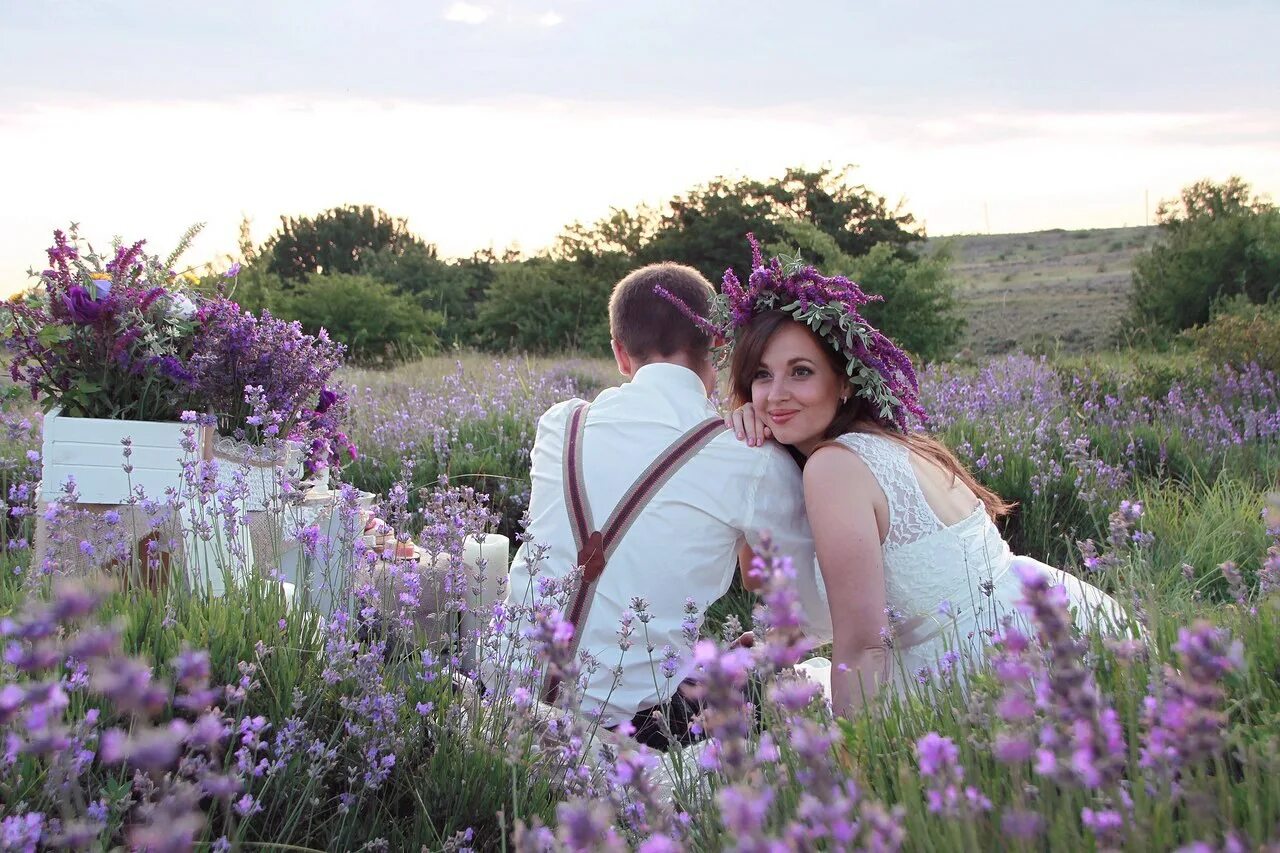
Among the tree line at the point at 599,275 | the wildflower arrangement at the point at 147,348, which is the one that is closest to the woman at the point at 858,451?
the wildflower arrangement at the point at 147,348

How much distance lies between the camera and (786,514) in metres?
3.51

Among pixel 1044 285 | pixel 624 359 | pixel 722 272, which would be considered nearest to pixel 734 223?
pixel 722 272

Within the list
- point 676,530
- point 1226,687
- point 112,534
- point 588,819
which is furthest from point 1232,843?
point 112,534

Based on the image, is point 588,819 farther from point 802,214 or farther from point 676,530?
point 802,214

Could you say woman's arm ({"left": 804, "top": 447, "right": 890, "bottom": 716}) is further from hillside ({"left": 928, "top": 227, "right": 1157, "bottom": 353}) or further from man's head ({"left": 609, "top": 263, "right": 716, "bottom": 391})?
hillside ({"left": 928, "top": 227, "right": 1157, "bottom": 353})

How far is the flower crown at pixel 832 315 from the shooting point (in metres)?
3.41

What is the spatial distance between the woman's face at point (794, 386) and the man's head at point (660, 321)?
407 mm

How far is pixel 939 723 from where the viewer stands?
2.16 metres

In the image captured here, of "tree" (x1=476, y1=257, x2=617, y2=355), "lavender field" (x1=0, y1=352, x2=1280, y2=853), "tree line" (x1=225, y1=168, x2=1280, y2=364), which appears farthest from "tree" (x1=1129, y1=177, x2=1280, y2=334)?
"lavender field" (x1=0, y1=352, x2=1280, y2=853)

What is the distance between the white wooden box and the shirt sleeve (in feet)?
6.36

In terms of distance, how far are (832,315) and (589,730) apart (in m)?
1.46

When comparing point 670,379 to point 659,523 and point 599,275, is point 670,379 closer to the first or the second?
point 659,523

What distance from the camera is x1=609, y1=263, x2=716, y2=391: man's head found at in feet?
12.6

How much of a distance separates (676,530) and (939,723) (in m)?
1.33
